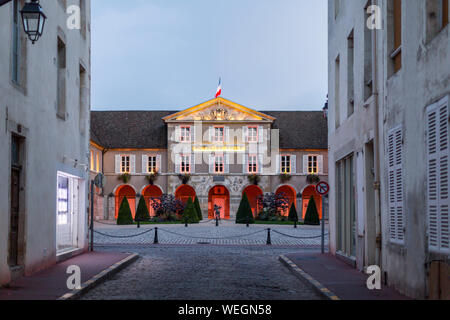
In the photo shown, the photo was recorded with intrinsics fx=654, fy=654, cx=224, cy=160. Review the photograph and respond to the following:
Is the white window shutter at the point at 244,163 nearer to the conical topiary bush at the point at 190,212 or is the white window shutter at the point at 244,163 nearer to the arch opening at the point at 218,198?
the arch opening at the point at 218,198

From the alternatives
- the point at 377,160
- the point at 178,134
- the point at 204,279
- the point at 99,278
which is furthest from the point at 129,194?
the point at 377,160

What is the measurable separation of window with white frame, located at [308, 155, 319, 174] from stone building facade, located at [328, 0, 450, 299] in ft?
136

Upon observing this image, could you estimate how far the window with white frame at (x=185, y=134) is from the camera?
58.6 meters

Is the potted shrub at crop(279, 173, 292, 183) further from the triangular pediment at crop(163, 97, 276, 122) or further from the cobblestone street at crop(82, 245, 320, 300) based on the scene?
the cobblestone street at crop(82, 245, 320, 300)

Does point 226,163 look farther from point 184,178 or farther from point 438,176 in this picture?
point 438,176

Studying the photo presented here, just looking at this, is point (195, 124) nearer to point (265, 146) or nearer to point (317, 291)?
point (265, 146)

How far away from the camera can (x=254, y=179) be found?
57.8 m

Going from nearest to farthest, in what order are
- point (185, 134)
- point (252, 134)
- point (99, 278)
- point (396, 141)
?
1. point (396, 141)
2. point (99, 278)
3. point (252, 134)
4. point (185, 134)

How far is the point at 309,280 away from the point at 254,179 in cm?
4554

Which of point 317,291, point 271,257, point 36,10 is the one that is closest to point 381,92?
point 317,291

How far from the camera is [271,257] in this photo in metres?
19.7

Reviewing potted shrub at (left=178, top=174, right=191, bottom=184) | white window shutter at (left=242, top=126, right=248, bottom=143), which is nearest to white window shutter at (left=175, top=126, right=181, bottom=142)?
potted shrub at (left=178, top=174, right=191, bottom=184)

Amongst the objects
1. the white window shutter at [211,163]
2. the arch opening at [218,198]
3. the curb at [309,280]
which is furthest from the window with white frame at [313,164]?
the curb at [309,280]

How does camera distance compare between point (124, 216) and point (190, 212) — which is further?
point (190, 212)
